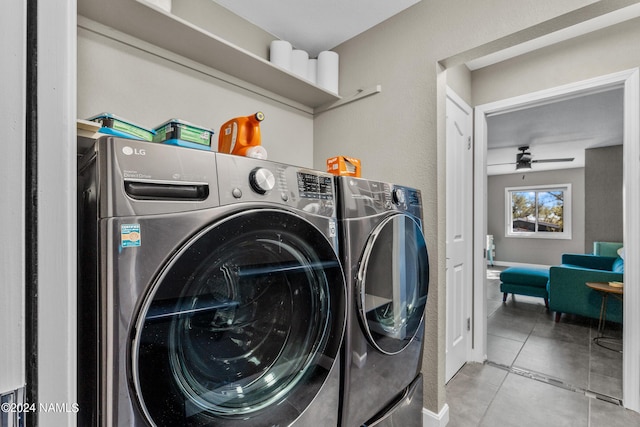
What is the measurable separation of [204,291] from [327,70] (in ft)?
5.60

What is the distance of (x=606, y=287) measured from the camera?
→ 2.83 m

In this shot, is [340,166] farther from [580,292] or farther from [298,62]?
[580,292]

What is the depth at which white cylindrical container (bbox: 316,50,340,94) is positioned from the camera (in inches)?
76.5

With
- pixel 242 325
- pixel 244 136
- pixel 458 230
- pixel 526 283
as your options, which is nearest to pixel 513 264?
pixel 526 283

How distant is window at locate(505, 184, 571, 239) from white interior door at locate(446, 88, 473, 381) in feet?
20.4

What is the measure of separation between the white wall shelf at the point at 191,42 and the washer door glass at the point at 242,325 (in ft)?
3.41

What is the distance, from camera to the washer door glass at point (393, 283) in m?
1.10

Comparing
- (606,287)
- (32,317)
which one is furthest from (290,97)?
(606,287)

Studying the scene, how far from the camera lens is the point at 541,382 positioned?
2.18m

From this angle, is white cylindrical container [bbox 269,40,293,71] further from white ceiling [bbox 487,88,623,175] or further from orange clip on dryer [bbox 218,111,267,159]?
white ceiling [bbox 487,88,623,175]

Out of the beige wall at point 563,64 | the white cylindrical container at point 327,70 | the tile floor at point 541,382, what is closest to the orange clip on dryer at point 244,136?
the white cylindrical container at point 327,70

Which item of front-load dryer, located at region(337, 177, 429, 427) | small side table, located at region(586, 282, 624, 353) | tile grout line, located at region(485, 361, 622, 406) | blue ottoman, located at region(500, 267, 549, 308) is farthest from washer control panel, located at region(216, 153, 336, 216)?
blue ottoman, located at region(500, 267, 549, 308)

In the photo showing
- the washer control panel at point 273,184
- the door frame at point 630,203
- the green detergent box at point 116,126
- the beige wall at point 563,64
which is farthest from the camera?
the beige wall at point 563,64

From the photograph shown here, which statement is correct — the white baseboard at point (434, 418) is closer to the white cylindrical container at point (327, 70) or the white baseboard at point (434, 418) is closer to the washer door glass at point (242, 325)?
the washer door glass at point (242, 325)
